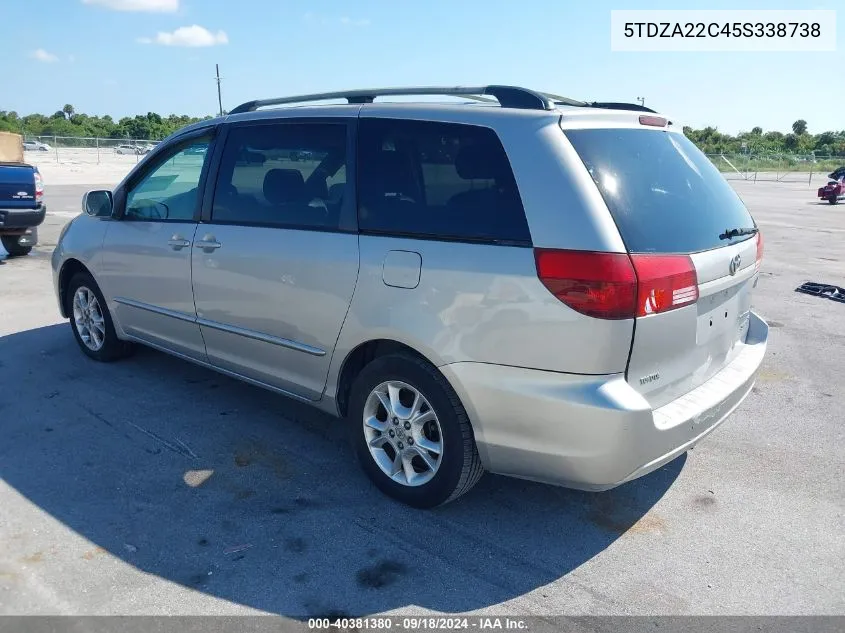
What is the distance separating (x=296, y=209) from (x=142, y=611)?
6.86 ft

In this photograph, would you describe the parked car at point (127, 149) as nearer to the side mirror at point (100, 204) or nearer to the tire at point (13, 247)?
the tire at point (13, 247)

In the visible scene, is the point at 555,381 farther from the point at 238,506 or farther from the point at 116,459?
the point at 116,459

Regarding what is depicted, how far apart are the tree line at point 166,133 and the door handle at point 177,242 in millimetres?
56908

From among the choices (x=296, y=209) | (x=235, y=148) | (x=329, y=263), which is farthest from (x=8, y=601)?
(x=235, y=148)

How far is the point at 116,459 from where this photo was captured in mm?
3867

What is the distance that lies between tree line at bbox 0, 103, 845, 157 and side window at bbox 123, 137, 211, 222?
56309 mm

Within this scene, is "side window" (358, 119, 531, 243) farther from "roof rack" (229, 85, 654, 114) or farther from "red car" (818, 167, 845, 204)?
"red car" (818, 167, 845, 204)

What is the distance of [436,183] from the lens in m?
3.24

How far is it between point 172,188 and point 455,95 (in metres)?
2.19

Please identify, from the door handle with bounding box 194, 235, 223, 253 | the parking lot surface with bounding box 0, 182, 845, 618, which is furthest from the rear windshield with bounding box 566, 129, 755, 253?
the door handle with bounding box 194, 235, 223, 253

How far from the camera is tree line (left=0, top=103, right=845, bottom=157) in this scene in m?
61.7

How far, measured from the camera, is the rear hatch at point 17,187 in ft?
30.6

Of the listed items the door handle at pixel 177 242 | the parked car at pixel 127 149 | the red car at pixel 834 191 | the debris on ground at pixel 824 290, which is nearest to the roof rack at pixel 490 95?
the door handle at pixel 177 242

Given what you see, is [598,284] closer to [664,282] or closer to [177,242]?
[664,282]
